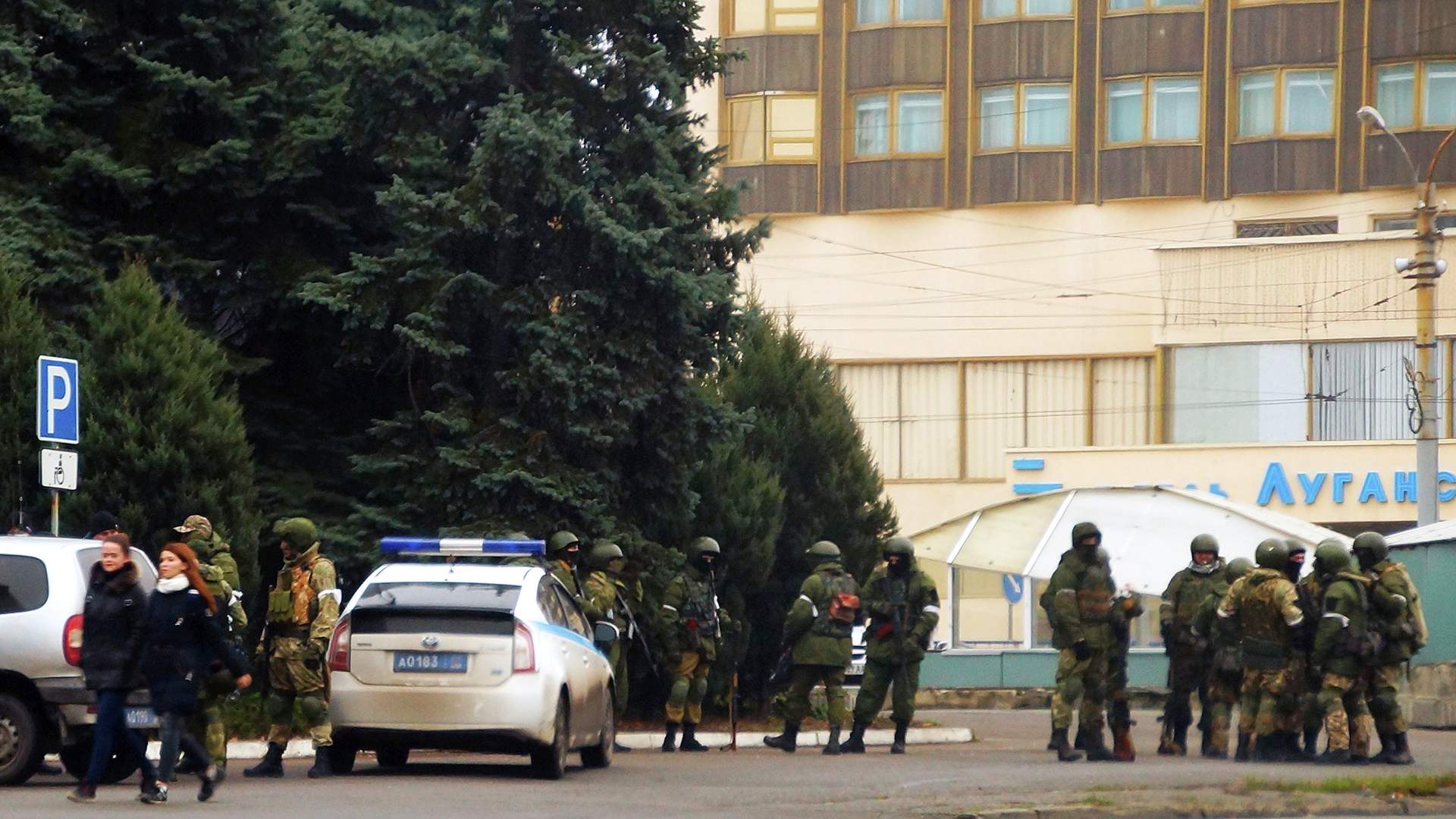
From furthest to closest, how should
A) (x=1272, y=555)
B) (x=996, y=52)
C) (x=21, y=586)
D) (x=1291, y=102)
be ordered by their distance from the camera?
(x=996, y=52) < (x=1291, y=102) < (x=1272, y=555) < (x=21, y=586)

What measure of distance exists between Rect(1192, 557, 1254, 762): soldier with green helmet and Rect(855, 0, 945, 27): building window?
109 ft

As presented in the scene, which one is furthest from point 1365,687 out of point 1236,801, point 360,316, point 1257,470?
point 1257,470

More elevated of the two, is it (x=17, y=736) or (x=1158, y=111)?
(x=1158, y=111)

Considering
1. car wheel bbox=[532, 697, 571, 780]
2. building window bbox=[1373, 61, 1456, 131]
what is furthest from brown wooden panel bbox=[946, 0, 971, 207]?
car wheel bbox=[532, 697, 571, 780]

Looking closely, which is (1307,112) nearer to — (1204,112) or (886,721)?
(1204,112)

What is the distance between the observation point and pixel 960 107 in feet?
167

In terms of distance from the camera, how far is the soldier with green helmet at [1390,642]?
1844 cm

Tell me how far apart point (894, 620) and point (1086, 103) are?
32392mm

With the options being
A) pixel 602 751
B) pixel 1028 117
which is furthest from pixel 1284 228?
pixel 602 751

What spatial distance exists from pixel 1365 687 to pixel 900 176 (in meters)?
33.7

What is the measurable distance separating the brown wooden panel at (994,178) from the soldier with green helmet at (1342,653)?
1278 inches

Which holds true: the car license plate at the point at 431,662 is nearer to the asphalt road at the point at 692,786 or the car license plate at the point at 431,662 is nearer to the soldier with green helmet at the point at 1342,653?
the asphalt road at the point at 692,786

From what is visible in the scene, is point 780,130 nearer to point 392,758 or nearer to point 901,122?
point 901,122

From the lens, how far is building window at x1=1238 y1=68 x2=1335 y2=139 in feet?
159
